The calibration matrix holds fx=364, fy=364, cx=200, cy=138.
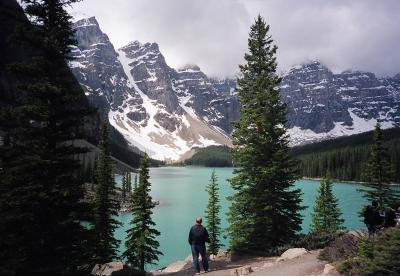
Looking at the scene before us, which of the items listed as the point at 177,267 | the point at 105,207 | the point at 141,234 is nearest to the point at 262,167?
the point at 177,267

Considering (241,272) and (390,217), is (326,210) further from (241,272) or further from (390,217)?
(241,272)

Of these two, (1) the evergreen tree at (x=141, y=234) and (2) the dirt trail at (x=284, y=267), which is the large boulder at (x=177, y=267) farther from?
(2) the dirt trail at (x=284, y=267)

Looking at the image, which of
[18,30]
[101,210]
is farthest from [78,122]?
[101,210]

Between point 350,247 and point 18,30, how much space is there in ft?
53.8

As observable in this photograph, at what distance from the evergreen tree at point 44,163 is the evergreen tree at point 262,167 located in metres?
11.3

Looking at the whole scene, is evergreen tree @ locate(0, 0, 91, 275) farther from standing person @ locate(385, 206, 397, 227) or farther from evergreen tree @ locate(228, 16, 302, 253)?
standing person @ locate(385, 206, 397, 227)

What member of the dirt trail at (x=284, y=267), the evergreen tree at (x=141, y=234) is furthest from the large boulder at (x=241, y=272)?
the evergreen tree at (x=141, y=234)

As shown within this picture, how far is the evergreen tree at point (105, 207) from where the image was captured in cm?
3336

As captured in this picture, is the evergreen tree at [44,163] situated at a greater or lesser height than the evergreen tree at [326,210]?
greater

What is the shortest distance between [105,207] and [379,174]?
25.3 m

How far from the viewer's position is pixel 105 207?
3553 centimetres

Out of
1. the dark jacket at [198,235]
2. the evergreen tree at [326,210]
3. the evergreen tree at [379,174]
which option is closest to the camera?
the dark jacket at [198,235]

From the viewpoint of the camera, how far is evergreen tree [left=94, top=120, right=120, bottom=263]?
3336cm

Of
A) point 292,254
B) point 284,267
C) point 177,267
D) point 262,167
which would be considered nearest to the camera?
point 284,267
